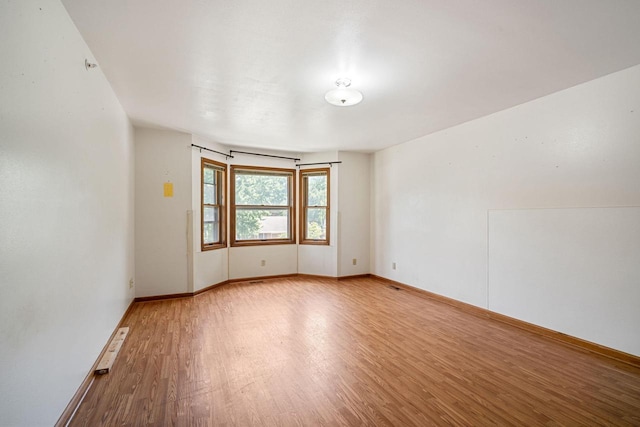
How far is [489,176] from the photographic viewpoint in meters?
3.62

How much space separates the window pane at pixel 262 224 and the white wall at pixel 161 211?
122cm

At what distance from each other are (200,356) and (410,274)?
3528mm

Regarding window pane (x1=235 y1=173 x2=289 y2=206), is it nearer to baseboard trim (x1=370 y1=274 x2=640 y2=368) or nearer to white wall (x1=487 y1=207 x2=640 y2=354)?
baseboard trim (x1=370 y1=274 x2=640 y2=368)

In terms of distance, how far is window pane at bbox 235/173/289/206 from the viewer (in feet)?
17.8

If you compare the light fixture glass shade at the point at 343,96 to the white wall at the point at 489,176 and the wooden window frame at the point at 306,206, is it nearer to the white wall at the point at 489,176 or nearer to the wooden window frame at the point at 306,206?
the white wall at the point at 489,176

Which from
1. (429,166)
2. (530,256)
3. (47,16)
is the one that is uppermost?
(47,16)

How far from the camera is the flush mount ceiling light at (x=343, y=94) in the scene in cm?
266

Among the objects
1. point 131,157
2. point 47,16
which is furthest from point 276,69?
point 131,157

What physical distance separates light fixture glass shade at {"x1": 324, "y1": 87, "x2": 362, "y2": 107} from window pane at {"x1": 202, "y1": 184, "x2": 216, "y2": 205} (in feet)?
9.70

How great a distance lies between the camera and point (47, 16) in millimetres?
1524

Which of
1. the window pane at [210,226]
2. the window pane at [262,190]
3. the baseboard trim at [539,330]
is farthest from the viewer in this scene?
the window pane at [262,190]

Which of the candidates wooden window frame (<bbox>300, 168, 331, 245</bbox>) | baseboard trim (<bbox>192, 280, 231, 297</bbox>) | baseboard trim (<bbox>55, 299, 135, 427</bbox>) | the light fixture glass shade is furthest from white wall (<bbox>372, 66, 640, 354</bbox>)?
baseboard trim (<bbox>55, 299, 135, 427</bbox>)

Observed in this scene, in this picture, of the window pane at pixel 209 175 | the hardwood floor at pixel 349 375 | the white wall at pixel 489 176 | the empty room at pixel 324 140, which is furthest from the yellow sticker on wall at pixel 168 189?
the white wall at pixel 489 176

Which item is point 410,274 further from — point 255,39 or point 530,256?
point 255,39
